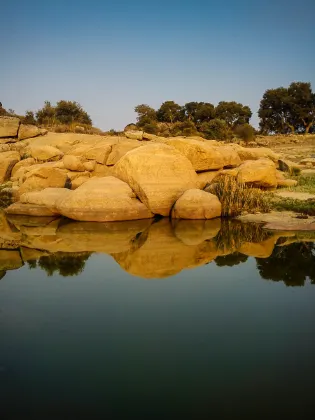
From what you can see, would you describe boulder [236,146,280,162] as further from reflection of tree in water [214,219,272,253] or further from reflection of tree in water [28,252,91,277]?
reflection of tree in water [28,252,91,277]

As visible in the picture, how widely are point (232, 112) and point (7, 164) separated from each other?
35.5m

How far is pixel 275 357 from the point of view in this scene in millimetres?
4012

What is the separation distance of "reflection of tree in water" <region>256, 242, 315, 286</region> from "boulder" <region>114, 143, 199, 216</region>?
428cm

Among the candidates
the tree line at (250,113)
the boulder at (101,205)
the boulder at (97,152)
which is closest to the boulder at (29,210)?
the boulder at (101,205)

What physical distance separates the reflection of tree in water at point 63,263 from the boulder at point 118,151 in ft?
28.7

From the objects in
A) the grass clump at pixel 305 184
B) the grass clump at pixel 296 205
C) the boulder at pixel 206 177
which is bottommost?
the grass clump at pixel 296 205

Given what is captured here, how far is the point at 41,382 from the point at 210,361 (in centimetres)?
157

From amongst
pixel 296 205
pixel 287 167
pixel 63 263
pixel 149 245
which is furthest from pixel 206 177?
pixel 63 263

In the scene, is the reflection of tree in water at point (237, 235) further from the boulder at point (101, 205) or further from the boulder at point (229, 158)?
the boulder at point (229, 158)

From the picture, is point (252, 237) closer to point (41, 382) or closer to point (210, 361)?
point (210, 361)

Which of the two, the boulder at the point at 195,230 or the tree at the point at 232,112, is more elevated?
the tree at the point at 232,112

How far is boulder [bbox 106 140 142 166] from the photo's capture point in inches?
651

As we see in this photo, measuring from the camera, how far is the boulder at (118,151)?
16547 millimetres

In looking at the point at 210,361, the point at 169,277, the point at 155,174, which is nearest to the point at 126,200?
the point at 155,174
